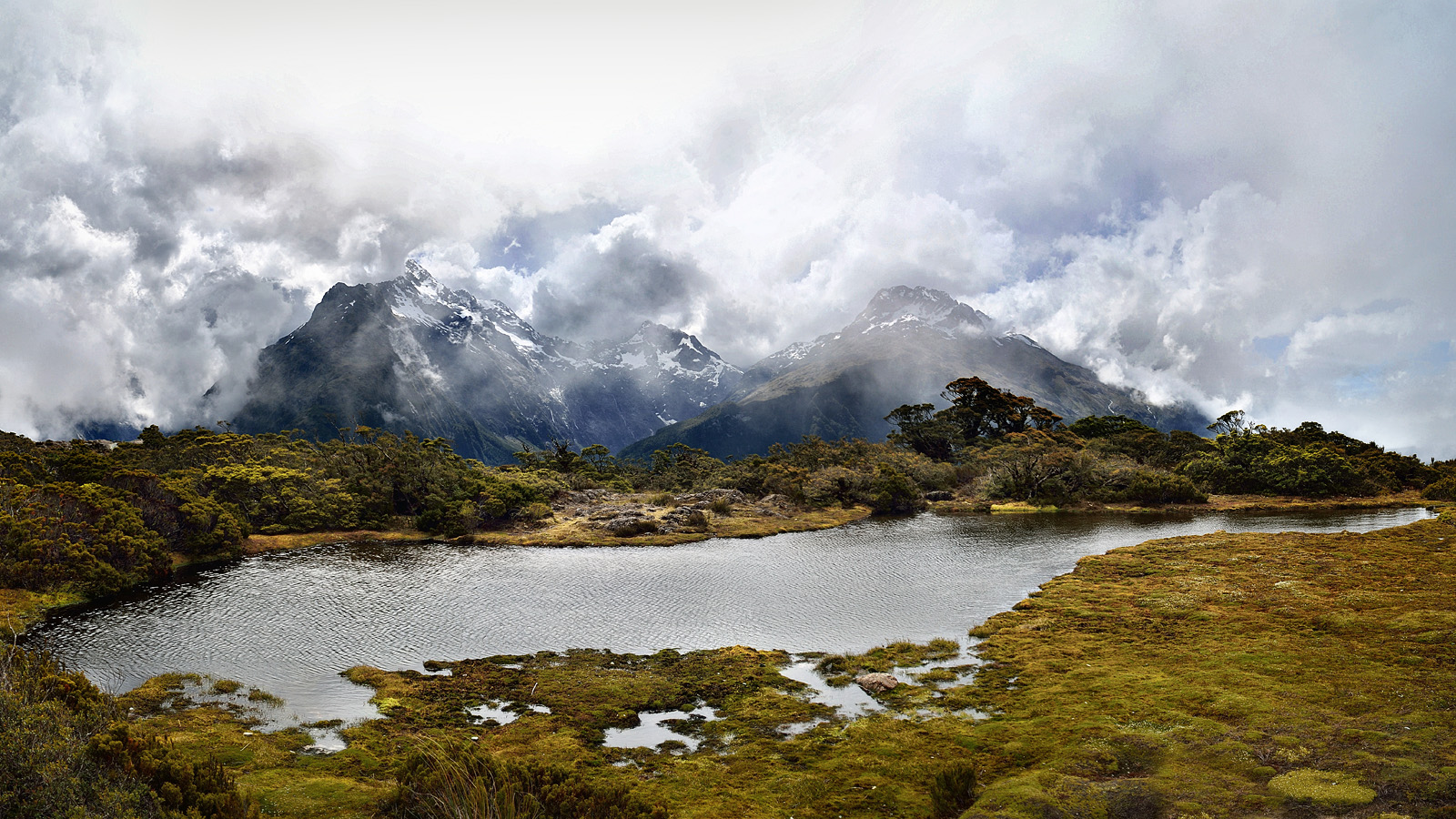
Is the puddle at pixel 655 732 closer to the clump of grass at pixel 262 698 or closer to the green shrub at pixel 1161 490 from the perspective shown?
the clump of grass at pixel 262 698

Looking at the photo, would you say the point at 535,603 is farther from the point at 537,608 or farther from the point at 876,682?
the point at 876,682

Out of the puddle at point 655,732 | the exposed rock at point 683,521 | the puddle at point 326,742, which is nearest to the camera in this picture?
the puddle at point 326,742

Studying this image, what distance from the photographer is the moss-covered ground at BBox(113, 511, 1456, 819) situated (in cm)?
1512

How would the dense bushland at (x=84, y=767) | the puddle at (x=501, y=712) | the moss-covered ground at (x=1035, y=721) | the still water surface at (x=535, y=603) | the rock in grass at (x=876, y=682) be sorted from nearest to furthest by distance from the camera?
1. the dense bushland at (x=84, y=767)
2. the moss-covered ground at (x=1035, y=721)
3. the puddle at (x=501, y=712)
4. the rock in grass at (x=876, y=682)
5. the still water surface at (x=535, y=603)

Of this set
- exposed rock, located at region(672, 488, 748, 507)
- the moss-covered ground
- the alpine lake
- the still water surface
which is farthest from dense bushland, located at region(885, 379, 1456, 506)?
the moss-covered ground

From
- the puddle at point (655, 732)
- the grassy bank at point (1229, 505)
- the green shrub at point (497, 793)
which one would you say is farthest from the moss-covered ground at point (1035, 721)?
the grassy bank at point (1229, 505)

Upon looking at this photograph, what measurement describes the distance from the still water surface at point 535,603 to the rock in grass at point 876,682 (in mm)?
4462

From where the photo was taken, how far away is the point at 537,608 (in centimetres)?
3897

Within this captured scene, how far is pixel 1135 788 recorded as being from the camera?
15125 millimetres

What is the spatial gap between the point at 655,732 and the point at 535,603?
2012 cm

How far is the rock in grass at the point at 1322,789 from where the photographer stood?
43.7 ft

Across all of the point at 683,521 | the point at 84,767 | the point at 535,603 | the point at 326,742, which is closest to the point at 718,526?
the point at 683,521

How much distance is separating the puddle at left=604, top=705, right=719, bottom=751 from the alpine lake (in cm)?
10

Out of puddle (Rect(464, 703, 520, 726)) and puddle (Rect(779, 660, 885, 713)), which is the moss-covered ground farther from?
puddle (Rect(779, 660, 885, 713))
